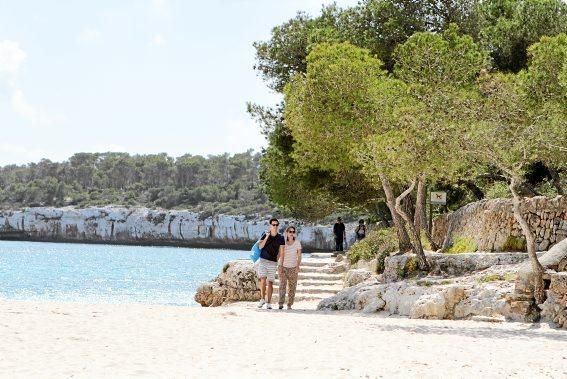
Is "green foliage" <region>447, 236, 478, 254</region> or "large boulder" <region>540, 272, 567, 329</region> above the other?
"green foliage" <region>447, 236, 478, 254</region>

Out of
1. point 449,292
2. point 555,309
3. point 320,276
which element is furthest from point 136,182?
point 555,309

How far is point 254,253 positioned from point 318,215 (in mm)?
34906

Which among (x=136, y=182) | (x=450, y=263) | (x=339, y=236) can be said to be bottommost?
(x=450, y=263)

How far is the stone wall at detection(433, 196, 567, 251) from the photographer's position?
20.6m

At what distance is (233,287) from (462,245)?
6.83 metres

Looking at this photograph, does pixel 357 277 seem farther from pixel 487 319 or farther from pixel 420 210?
pixel 487 319

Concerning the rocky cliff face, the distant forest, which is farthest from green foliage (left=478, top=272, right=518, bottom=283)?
the distant forest

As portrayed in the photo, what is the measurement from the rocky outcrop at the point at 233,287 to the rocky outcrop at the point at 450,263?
5068 mm

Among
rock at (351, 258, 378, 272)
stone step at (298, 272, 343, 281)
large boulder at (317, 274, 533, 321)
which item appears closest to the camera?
large boulder at (317, 274, 533, 321)

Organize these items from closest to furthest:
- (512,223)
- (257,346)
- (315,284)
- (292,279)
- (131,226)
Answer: (257,346), (292,279), (512,223), (315,284), (131,226)

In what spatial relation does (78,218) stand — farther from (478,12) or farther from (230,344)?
(230,344)

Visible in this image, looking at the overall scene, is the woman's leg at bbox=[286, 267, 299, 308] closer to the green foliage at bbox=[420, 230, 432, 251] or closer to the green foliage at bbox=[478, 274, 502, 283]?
the green foliage at bbox=[478, 274, 502, 283]

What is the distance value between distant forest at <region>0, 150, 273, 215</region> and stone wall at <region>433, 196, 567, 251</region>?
13527 cm

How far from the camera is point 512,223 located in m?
21.3
